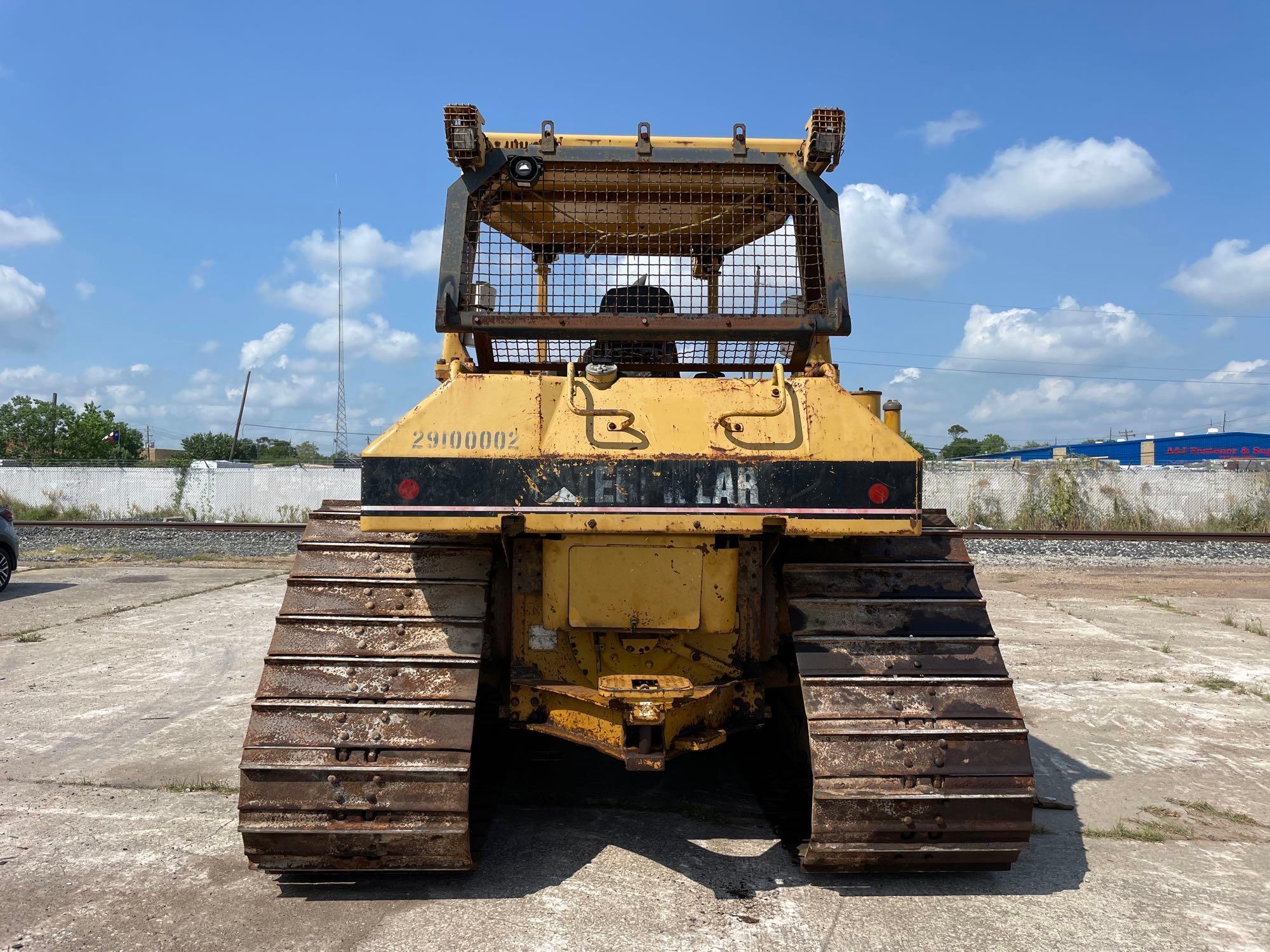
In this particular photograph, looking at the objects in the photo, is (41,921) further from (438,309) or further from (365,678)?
(438,309)

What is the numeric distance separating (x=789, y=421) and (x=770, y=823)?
199 cm

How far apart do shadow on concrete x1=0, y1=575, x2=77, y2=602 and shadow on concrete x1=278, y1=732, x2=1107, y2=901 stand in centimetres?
964

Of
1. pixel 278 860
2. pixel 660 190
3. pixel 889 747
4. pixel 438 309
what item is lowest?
pixel 278 860

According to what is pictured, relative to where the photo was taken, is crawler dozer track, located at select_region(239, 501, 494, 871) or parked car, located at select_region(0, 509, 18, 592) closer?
crawler dozer track, located at select_region(239, 501, 494, 871)

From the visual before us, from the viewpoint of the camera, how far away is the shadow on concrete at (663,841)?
11.2 ft

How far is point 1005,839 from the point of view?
127 inches

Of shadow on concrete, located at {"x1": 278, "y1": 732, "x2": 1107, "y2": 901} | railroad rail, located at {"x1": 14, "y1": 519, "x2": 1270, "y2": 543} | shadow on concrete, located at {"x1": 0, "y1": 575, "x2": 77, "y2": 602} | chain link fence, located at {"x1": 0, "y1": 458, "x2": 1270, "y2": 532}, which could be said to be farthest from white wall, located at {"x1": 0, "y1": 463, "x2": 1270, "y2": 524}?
shadow on concrete, located at {"x1": 278, "y1": 732, "x2": 1107, "y2": 901}

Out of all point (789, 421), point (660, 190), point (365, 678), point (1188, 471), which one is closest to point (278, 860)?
point (365, 678)

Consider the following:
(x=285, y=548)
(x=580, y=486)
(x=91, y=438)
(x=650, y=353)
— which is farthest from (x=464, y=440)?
(x=91, y=438)

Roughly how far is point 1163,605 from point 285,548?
557 inches

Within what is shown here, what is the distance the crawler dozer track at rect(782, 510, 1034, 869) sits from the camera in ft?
10.4

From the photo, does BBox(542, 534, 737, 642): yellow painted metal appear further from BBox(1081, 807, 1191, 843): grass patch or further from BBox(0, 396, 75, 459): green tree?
BBox(0, 396, 75, 459): green tree

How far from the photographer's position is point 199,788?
448 cm

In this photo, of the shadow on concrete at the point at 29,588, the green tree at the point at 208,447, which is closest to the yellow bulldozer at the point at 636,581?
the shadow on concrete at the point at 29,588
